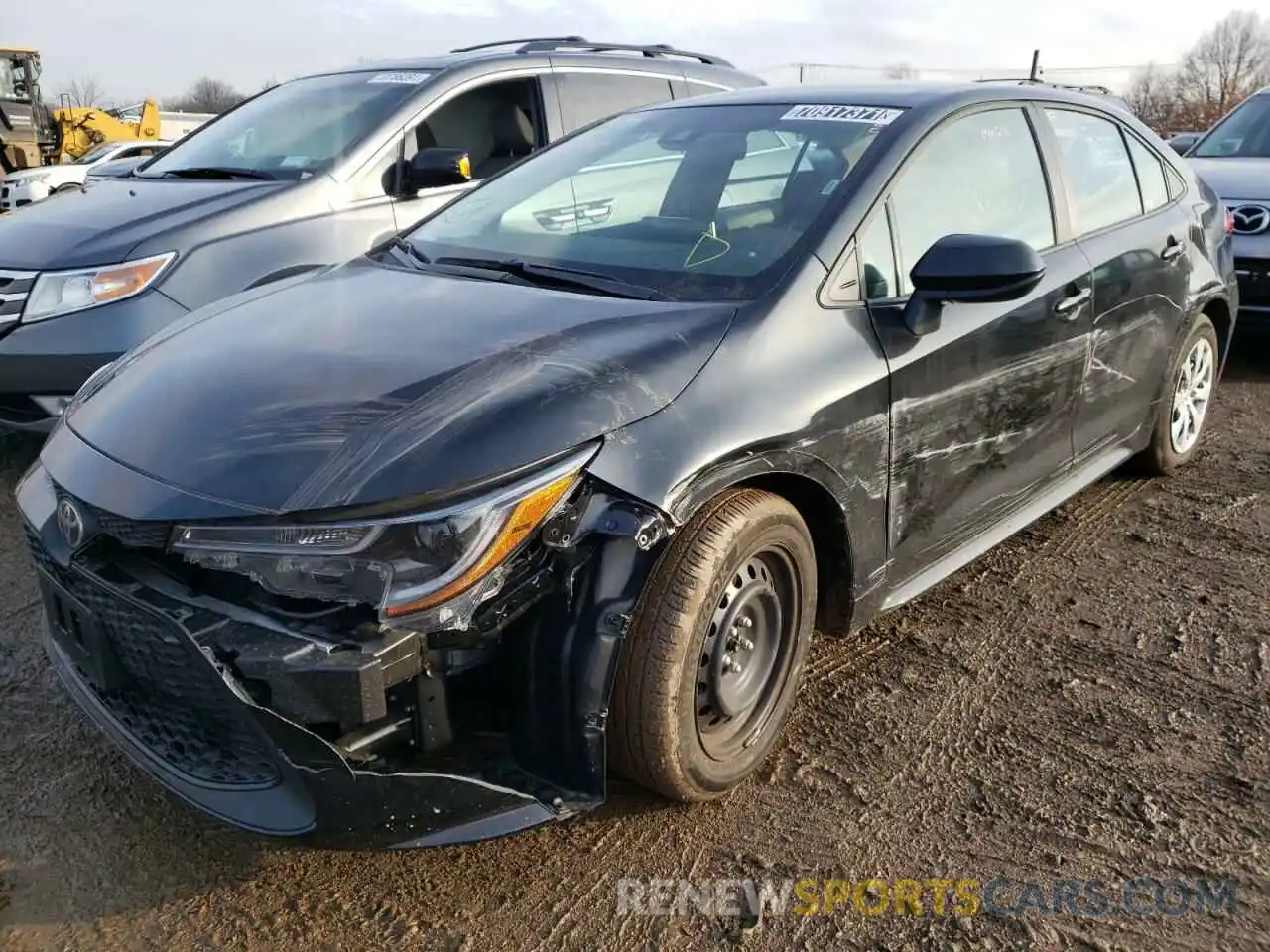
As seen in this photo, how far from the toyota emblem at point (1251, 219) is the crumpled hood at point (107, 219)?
5611mm

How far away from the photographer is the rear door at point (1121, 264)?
3629 mm

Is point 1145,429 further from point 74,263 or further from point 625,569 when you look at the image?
point 74,263

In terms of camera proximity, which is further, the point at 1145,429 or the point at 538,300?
the point at 1145,429

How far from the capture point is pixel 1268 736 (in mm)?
2814

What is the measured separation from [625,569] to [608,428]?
0.29 m

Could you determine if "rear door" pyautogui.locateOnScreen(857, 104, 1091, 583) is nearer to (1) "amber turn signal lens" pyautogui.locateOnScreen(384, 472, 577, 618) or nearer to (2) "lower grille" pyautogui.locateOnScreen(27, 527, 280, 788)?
(1) "amber turn signal lens" pyautogui.locateOnScreen(384, 472, 577, 618)

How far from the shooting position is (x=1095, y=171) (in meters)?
3.81

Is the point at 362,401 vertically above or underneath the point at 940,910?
above

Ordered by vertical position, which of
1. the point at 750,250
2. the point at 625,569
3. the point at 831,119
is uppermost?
the point at 831,119

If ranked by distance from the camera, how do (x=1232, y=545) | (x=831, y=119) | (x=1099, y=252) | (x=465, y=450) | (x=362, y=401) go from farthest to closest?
(x=1232, y=545) < (x=1099, y=252) < (x=831, y=119) < (x=362, y=401) < (x=465, y=450)

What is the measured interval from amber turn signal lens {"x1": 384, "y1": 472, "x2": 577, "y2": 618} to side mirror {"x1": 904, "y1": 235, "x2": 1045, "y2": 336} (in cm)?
121

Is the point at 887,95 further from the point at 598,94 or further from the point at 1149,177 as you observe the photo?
the point at 598,94

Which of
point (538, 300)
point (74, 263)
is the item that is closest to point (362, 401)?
point (538, 300)

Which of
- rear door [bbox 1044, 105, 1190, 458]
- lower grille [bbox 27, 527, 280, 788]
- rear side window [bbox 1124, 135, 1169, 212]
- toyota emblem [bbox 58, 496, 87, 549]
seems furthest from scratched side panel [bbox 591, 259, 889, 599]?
rear side window [bbox 1124, 135, 1169, 212]
